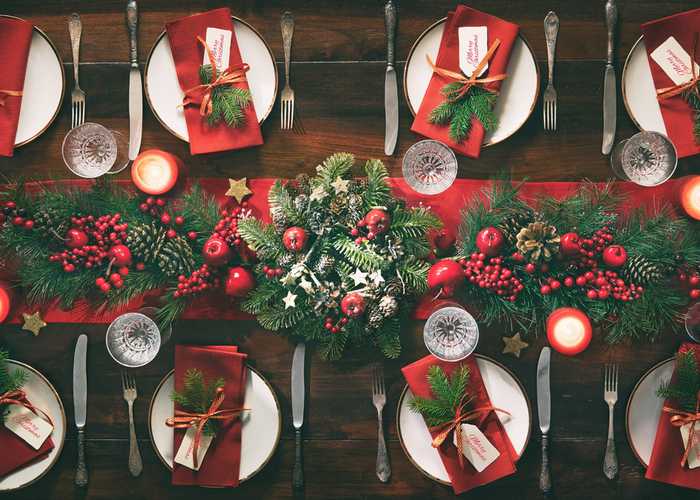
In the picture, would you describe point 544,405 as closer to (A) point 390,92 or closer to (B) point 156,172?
(A) point 390,92

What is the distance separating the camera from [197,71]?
1.72 meters

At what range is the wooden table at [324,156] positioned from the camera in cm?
173

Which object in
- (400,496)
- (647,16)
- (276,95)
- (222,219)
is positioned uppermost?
(647,16)

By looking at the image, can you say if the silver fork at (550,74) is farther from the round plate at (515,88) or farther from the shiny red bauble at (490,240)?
the shiny red bauble at (490,240)

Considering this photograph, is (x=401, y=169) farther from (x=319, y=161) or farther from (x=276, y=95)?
(x=276, y=95)

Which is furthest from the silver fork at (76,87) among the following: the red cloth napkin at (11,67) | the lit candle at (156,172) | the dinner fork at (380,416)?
the dinner fork at (380,416)

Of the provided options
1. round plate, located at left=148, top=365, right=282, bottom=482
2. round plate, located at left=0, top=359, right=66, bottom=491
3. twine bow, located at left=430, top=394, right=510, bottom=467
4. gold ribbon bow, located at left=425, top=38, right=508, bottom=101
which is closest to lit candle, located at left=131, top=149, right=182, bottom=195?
round plate, located at left=148, top=365, right=282, bottom=482

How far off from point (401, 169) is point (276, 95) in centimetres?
45

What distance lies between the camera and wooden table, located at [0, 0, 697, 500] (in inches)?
68.1

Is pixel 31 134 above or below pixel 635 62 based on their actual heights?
below

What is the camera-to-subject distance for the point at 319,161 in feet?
5.73

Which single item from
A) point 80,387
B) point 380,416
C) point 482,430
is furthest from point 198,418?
point 482,430

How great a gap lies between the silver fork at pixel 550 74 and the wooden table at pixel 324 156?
24 mm

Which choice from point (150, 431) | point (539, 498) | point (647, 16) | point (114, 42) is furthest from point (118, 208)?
point (647, 16)
